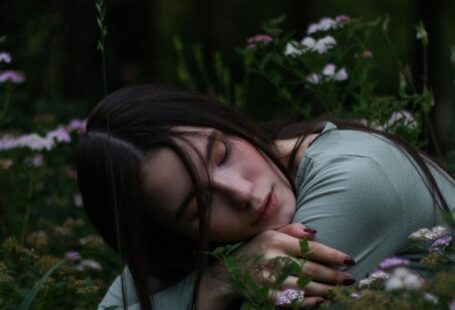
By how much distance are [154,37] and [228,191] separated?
5893mm

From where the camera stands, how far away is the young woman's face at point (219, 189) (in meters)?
2.09

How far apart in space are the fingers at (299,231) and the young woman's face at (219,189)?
0.06 m

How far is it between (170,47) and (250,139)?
324 inches

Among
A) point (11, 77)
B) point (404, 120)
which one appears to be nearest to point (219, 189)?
point (404, 120)

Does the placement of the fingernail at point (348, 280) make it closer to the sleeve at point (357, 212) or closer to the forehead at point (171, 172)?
the sleeve at point (357, 212)

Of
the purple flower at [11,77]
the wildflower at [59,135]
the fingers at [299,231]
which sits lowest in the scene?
the wildflower at [59,135]

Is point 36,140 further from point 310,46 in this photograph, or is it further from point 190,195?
point 190,195

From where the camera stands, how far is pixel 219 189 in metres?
2.08

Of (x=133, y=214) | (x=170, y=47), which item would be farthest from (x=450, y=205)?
(x=170, y=47)

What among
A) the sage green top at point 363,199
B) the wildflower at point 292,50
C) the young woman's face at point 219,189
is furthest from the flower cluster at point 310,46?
the young woman's face at point 219,189

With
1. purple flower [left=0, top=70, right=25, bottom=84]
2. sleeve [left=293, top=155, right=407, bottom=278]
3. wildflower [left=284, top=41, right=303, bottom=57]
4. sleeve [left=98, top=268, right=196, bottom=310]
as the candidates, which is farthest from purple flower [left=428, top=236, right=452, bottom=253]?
purple flower [left=0, top=70, right=25, bottom=84]

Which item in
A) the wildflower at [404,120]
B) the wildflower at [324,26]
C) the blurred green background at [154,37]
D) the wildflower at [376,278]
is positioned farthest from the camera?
the blurred green background at [154,37]

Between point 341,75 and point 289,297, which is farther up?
point 341,75

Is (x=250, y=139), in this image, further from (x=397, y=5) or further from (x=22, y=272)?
(x=397, y=5)
